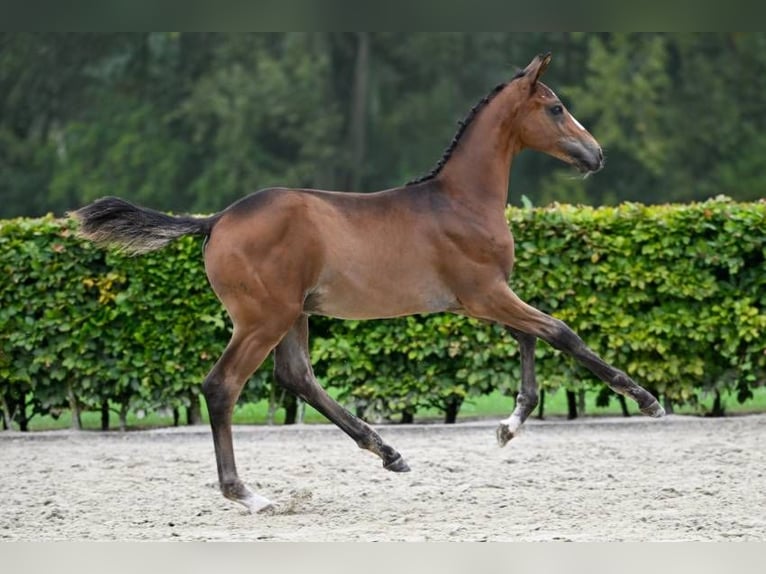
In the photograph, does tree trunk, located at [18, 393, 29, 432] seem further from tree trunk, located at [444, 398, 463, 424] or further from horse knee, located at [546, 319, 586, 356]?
horse knee, located at [546, 319, 586, 356]

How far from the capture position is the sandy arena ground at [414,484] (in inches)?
228

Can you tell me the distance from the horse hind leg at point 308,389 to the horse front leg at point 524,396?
22.9 inches

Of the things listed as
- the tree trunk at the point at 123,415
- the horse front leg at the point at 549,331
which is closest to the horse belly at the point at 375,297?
the horse front leg at the point at 549,331

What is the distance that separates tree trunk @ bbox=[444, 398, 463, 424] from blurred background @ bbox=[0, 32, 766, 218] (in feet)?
53.0

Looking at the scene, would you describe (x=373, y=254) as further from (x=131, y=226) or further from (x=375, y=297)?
(x=131, y=226)

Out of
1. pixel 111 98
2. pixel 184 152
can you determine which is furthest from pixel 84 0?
pixel 111 98

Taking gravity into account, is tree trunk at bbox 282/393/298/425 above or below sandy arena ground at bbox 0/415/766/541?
above

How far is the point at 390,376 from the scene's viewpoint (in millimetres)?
9336

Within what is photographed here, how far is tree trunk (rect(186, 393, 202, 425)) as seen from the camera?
9.55 m

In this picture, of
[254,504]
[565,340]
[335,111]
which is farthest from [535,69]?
[335,111]

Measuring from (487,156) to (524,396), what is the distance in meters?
1.31

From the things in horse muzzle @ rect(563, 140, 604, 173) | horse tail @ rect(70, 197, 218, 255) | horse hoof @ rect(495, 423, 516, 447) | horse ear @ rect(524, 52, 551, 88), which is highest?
horse ear @ rect(524, 52, 551, 88)

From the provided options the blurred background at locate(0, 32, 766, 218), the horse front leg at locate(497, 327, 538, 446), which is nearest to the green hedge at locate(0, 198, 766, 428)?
the horse front leg at locate(497, 327, 538, 446)

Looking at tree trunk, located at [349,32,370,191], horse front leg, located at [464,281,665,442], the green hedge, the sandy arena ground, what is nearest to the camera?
the sandy arena ground
